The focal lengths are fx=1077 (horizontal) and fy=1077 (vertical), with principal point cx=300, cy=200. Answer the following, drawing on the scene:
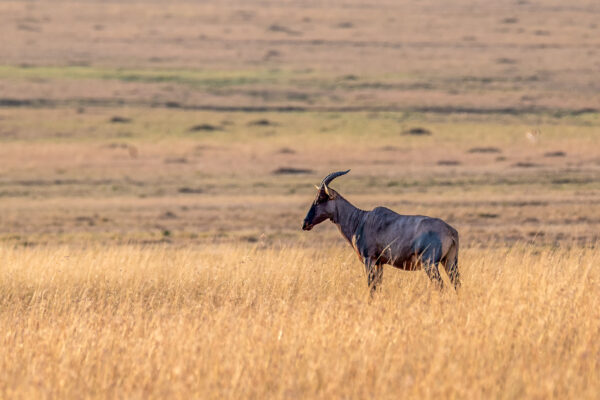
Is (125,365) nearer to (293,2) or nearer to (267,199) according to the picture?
(267,199)

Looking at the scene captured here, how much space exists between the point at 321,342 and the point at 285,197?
75.0 feet

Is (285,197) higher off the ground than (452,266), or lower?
lower

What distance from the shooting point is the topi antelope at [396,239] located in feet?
35.5

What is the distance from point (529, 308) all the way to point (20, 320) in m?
4.68

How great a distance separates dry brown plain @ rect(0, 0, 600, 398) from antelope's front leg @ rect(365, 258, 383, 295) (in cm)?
36

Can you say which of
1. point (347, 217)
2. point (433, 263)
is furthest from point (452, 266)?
point (347, 217)

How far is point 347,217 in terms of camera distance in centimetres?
1184

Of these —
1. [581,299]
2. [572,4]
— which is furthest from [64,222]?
[572,4]

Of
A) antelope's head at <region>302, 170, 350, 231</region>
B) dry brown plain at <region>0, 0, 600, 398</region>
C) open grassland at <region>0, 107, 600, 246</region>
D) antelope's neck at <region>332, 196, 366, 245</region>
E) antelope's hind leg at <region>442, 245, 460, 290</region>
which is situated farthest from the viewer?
open grassland at <region>0, 107, 600, 246</region>

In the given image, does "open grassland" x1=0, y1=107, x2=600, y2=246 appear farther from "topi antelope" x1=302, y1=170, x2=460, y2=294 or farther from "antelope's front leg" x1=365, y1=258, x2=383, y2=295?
"antelope's front leg" x1=365, y1=258, x2=383, y2=295

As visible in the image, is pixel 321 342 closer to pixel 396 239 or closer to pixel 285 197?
pixel 396 239

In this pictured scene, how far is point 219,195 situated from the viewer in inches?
1283

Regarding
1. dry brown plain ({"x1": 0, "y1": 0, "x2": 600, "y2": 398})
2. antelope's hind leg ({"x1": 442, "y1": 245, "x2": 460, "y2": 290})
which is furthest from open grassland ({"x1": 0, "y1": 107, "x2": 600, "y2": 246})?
antelope's hind leg ({"x1": 442, "y1": 245, "x2": 460, "y2": 290})

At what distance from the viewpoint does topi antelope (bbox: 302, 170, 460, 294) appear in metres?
10.8
